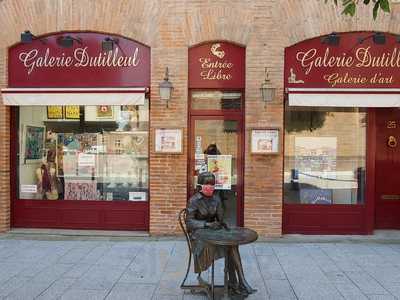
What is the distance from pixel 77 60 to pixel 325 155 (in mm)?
A: 5178

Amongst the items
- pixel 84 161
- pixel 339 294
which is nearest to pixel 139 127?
pixel 84 161

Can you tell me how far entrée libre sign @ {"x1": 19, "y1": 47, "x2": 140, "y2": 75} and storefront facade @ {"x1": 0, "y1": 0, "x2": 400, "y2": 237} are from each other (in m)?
0.02

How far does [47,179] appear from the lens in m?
9.16

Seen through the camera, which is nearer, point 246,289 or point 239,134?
point 246,289

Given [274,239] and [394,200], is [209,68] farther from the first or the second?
[394,200]

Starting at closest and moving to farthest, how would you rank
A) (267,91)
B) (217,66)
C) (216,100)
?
(267,91) < (217,66) < (216,100)

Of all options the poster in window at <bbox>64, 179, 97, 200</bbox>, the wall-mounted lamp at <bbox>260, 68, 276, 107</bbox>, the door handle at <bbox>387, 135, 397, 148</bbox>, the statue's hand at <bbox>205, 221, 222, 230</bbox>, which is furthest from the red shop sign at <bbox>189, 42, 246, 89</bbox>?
the statue's hand at <bbox>205, 221, 222, 230</bbox>

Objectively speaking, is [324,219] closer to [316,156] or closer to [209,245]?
[316,156]

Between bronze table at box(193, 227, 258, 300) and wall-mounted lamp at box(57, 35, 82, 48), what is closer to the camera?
bronze table at box(193, 227, 258, 300)

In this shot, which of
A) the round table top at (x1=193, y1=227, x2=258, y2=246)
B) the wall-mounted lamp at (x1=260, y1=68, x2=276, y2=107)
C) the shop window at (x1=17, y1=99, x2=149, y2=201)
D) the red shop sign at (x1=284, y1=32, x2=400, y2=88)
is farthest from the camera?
the shop window at (x1=17, y1=99, x2=149, y2=201)

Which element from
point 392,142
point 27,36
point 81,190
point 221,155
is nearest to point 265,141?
point 221,155

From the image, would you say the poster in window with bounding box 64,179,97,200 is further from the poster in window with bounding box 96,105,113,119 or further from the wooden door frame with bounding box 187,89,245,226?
the wooden door frame with bounding box 187,89,245,226

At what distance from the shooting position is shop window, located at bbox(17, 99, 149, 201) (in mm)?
8891

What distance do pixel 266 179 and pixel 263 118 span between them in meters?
1.14
